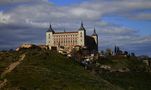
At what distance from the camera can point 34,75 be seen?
3334 inches

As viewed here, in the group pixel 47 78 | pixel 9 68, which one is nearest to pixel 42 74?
pixel 47 78

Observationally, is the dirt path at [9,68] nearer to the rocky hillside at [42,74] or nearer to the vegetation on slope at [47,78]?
the rocky hillside at [42,74]

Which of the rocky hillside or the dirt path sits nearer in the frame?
the rocky hillside

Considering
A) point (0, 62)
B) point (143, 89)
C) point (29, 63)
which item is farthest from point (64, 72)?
point (143, 89)

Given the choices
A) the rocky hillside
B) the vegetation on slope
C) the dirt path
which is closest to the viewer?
the vegetation on slope

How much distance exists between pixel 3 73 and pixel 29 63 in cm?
1201

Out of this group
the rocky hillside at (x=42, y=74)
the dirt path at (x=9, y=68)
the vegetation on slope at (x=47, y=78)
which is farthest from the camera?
the dirt path at (x=9, y=68)

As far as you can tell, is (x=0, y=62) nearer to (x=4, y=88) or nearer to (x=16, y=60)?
(x=16, y=60)

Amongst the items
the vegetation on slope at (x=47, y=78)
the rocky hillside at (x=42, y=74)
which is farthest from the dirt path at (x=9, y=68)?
the vegetation on slope at (x=47, y=78)

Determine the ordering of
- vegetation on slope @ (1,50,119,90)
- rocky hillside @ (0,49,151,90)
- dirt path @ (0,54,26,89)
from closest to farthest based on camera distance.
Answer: vegetation on slope @ (1,50,119,90)
rocky hillside @ (0,49,151,90)
dirt path @ (0,54,26,89)

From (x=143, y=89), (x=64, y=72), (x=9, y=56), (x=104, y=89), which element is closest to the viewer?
(x=104, y=89)

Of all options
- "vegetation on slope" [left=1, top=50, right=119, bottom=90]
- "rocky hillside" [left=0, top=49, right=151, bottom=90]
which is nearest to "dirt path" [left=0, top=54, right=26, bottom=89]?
"rocky hillside" [left=0, top=49, right=151, bottom=90]

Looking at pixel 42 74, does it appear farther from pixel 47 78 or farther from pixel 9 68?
pixel 9 68

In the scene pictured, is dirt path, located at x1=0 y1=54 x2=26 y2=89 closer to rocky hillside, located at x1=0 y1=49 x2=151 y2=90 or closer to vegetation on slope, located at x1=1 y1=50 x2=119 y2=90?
rocky hillside, located at x1=0 y1=49 x2=151 y2=90
